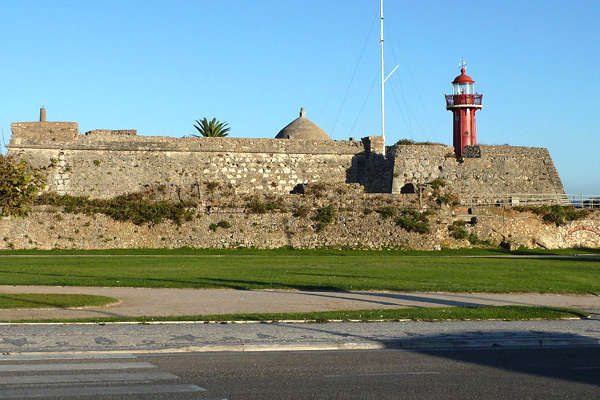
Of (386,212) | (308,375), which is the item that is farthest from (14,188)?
(386,212)

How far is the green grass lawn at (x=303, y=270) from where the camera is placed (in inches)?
993

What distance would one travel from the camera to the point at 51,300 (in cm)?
2050

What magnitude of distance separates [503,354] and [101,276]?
16.3 metres

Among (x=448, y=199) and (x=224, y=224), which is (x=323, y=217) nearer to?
(x=224, y=224)

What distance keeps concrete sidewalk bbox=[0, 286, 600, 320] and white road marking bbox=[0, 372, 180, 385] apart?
7032 millimetres

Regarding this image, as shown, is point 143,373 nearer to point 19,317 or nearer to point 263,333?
point 263,333

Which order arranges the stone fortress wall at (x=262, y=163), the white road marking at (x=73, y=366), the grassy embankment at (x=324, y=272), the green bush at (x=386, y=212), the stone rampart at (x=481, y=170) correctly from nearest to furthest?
the white road marking at (x=73, y=366) < the grassy embankment at (x=324, y=272) < the green bush at (x=386, y=212) < the stone fortress wall at (x=262, y=163) < the stone rampart at (x=481, y=170)

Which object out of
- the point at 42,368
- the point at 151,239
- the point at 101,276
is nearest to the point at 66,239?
the point at 151,239

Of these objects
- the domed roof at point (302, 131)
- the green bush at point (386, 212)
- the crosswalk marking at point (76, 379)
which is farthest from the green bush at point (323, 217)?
the crosswalk marking at point (76, 379)

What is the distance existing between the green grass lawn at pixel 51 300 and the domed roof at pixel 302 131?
116 feet

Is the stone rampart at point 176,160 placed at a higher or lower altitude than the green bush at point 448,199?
higher

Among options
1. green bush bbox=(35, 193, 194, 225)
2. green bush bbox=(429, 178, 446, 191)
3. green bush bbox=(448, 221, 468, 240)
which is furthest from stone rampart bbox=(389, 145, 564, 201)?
green bush bbox=(35, 193, 194, 225)

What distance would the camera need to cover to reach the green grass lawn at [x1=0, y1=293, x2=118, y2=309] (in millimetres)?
19734

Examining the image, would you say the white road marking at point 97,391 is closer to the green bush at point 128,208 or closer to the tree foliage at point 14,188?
the tree foliage at point 14,188
